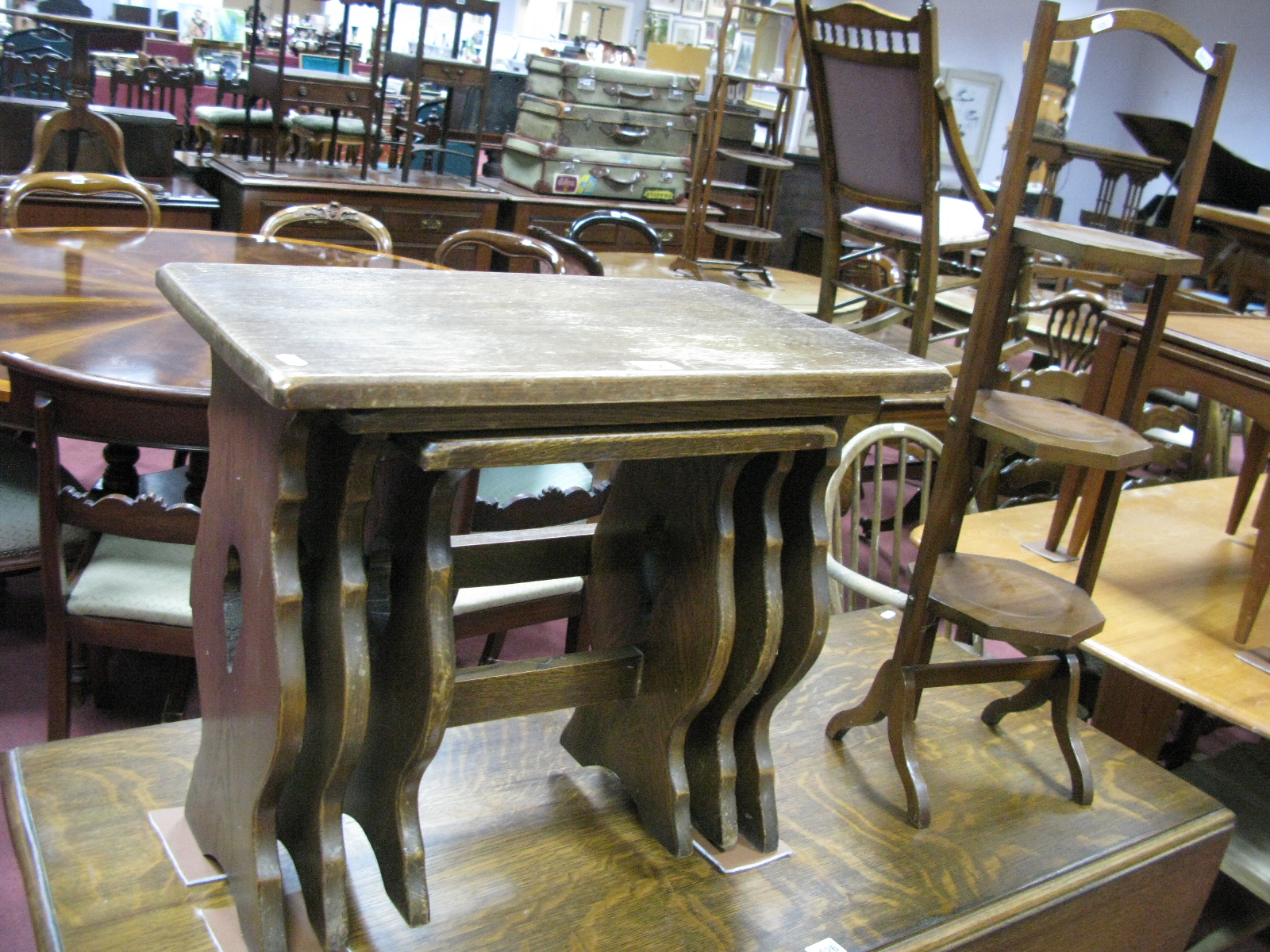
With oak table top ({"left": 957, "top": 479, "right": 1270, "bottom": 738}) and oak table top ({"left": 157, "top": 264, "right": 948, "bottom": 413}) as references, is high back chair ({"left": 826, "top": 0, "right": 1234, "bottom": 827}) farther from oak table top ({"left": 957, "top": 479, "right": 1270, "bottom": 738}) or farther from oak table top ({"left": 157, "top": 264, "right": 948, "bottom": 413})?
oak table top ({"left": 957, "top": 479, "right": 1270, "bottom": 738})

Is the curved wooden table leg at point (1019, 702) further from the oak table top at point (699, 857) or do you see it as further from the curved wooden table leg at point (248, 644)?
the curved wooden table leg at point (248, 644)

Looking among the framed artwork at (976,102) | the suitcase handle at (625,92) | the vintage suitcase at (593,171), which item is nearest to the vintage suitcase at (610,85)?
the suitcase handle at (625,92)

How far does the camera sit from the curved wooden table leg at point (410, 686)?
921 millimetres

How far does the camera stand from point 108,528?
167cm

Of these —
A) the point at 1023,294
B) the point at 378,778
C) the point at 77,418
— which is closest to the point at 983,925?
the point at 378,778

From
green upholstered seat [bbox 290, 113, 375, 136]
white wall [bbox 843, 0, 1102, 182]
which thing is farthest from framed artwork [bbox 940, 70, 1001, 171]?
green upholstered seat [bbox 290, 113, 375, 136]

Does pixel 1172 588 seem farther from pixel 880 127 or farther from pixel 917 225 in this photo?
pixel 917 225

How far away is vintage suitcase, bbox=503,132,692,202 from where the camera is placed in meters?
5.27

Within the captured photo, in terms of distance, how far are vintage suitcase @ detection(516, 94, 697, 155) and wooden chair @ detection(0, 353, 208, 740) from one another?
3.73m

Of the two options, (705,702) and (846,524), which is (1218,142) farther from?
(705,702)

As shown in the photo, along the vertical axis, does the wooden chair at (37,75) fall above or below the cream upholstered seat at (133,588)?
above

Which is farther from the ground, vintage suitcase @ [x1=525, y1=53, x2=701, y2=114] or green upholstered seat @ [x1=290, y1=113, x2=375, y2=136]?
vintage suitcase @ [x1=525, y1=53, x2=701, y2=114]

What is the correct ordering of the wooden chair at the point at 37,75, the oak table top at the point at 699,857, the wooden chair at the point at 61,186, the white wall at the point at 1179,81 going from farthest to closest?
the white wall at the point at 1179,81, the wooden chair at the point at 37,75, the wooden chair at the point at 61,186, the oak table top at the point at 699,857

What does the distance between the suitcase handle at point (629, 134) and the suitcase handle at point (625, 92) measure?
150mm
